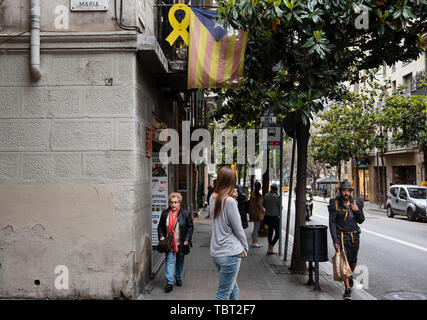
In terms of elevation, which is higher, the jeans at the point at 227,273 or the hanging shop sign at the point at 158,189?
the hanging shop sign at the point at 158,189

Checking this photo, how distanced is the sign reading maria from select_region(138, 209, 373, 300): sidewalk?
15.4 feet

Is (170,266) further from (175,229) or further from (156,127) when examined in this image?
(156,127)

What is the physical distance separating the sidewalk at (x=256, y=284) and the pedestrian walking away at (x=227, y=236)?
2146mm

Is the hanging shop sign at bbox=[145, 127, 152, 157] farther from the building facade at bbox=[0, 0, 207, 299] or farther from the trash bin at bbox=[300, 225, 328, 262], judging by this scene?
the trash bin at bbox=[300, 225, 328, 262]

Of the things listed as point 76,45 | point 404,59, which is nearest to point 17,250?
point 76,45

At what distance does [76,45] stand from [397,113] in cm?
2229

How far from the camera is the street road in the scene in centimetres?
775

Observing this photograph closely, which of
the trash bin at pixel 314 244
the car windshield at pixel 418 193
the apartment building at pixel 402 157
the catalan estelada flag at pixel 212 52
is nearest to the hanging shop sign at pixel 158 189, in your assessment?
the catalan estelada flag at pixel 212 52

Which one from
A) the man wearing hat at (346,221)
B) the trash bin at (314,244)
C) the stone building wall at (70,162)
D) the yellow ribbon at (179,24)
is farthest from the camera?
the yellow ribbon at (179,24)

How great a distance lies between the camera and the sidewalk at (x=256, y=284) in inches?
270

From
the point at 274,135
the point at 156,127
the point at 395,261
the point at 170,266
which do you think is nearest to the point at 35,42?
the point at 156,127

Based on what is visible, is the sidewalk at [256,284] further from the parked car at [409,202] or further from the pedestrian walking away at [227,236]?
the parked car at [409,202]

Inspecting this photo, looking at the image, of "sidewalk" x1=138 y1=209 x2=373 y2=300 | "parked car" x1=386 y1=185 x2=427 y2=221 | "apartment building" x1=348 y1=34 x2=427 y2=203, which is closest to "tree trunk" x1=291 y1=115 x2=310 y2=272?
"sidewalk" x1=138 y1=209 x2=373 y2=300

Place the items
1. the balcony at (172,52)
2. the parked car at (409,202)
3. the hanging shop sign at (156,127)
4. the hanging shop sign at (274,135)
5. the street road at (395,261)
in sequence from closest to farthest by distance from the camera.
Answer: the street road at (395,261)
the balcony at (172,52)
the hanging shop sign at (156,127)
the hanging shop sign at (274,135)
the parked car at (409,202)
